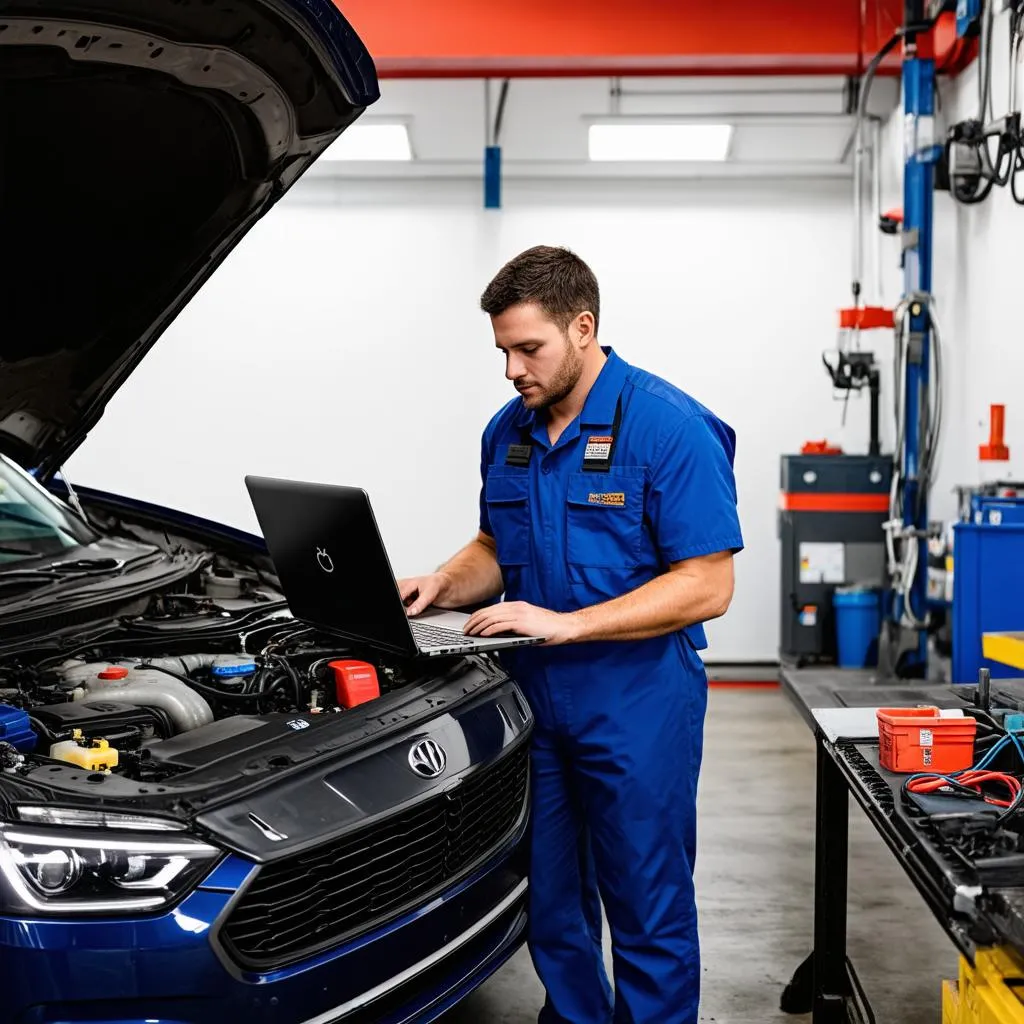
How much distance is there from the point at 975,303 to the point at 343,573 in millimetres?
3944

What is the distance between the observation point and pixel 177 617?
2.40m

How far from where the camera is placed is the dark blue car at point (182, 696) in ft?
4.42

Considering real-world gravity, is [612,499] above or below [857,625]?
above

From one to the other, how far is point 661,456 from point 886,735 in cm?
60

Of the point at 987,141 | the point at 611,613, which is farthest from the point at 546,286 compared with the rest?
the point at 987,141

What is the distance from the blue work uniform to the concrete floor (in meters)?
0.45

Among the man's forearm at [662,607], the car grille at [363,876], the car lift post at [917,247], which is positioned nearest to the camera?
the car grille at [363,876]

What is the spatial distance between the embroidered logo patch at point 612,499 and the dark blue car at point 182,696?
364 mm

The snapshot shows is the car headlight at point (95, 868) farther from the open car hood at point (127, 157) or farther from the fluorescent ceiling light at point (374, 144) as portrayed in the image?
the fluorescent ceiling light at point (374, 144)

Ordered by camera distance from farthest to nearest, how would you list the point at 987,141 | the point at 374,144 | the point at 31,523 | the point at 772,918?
the point at 374,144, the point at 987,141, the point at 772,918, the point at 31,523

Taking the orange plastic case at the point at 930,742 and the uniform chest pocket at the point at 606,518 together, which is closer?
the orange plastic case at the point at 930,742

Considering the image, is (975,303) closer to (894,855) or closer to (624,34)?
(624,34)

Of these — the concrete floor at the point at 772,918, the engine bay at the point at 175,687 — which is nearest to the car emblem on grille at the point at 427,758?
the engine bay at the point at 175,687

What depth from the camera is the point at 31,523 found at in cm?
255
